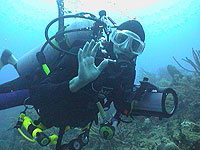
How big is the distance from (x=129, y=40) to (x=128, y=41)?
0.11 feet

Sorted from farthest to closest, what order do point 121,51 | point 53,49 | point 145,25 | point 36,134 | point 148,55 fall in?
point 148,55, point 145,25, point 53,49, point 121,51, point 36,134

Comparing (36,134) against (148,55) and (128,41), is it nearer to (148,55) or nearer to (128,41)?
(128,41)

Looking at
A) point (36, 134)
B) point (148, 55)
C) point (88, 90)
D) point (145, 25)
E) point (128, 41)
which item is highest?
point (128, 41)

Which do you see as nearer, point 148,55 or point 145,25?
point 145,25

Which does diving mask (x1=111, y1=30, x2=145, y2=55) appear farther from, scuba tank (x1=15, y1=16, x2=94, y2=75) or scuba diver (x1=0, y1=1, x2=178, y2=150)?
scuba tank (x1=15, y1=16, x2=94, y2=75)

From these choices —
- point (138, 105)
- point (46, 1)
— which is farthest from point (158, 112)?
point (46, 1)

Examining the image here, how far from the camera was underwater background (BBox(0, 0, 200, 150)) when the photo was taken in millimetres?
4671

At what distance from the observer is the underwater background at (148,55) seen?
4.67m

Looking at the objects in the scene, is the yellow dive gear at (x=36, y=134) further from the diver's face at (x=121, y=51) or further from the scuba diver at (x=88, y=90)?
the diver's face at (x=121, y=51)

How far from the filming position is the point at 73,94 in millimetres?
2275

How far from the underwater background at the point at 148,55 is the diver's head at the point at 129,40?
190 centimetres

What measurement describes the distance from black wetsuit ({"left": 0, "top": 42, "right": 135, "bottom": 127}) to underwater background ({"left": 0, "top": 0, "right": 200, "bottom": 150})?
5.27ft

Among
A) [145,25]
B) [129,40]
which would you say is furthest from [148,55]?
[129,40]

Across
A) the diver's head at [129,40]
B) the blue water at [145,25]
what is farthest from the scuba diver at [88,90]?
the blue water at [145,25]
